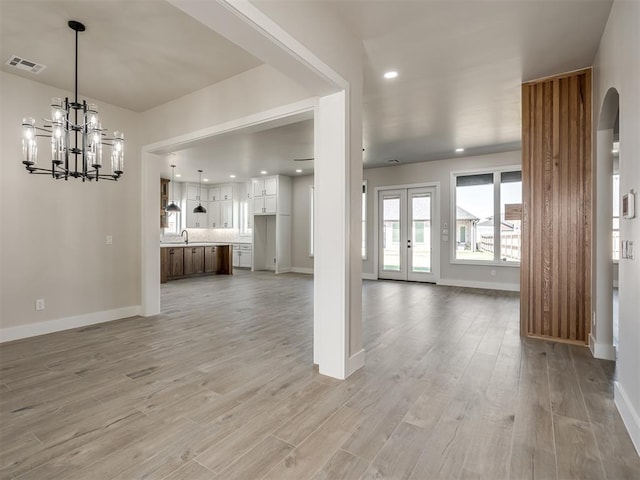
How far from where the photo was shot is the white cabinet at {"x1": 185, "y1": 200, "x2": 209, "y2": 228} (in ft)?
36.0

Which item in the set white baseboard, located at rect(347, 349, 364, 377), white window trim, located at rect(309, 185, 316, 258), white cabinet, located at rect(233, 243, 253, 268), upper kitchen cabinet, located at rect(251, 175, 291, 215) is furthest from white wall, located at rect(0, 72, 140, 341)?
white cabinet, located at rect(233, 243, 253, 268)

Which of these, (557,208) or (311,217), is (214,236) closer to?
(311,217)

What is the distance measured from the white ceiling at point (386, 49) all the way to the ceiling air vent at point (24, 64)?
0.30 ft

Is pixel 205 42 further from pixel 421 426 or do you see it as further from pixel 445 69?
pixel 421 426

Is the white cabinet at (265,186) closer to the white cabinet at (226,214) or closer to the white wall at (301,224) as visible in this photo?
the white wall at (301,224)

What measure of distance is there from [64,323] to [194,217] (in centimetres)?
747

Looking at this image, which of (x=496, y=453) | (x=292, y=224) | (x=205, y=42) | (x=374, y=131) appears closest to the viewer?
(x=496, y=453)

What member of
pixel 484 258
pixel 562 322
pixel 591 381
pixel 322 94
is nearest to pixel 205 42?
pixel 322 94

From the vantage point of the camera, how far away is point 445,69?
136 inches

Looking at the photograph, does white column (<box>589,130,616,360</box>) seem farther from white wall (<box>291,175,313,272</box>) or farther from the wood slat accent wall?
white wall (<box>291,175,313,272</box>)

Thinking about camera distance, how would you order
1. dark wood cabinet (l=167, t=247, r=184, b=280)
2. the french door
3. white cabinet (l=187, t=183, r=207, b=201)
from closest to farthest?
the french door
dark wood cabinet (l=167, t=247, r=184, b=280)
white cabinet (l=187, t=183, r=207, b=201)

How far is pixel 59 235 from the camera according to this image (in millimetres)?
4039

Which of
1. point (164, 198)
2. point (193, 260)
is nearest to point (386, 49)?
point (193, 260)

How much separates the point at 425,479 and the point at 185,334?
3.10m
